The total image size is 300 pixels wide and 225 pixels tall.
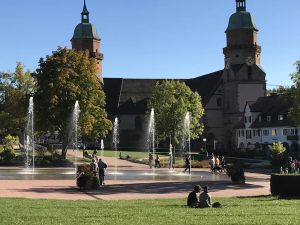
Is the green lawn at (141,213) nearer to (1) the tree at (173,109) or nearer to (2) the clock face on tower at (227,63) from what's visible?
(1) the tree at (173,109)

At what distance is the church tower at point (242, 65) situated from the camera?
96.9m

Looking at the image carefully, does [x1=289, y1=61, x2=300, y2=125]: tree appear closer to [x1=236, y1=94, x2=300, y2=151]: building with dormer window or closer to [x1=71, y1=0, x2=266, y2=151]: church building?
[x1=236, y1=94, x2=300, y2=151]: building with dormer window

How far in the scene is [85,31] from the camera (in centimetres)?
10769

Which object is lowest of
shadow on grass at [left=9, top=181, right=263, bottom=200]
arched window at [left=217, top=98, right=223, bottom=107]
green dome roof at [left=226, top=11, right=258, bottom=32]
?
shadow on grass at [left=9, top=181, right=263, bottom=200]

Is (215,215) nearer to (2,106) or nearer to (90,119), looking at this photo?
(90,119)

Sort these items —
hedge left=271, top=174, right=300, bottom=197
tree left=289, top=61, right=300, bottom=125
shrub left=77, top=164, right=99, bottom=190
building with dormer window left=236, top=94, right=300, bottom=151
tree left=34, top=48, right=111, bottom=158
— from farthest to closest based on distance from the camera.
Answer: building with dormer window left=236, top=94, right=300, bottom=151 → tree left=34, top=48, right=111, bottom=158 → tree left=289, top=61, right=300, bottom=125 → shrub left=77, top=164, right=99, bottom=190 → hedge left=271, top=174, right=300, bottom=197

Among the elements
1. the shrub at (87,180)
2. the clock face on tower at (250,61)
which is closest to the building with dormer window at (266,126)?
the clock face on tower at (250,61)

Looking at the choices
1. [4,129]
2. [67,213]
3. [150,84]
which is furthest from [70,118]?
[150,84]

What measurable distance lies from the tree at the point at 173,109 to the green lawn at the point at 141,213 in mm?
44845

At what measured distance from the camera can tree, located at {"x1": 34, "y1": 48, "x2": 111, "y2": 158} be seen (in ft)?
175

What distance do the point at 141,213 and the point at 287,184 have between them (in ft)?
33.4

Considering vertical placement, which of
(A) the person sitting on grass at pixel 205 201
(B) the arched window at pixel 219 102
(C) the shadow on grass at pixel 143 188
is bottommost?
(C) the shadow on grass at pixel 143 188

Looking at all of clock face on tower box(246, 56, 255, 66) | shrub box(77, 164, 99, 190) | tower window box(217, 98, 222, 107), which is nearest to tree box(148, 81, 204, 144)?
clock face on tower box(246, 56, 255, 66)

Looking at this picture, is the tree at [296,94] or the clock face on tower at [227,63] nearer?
the tree at [296,94]
